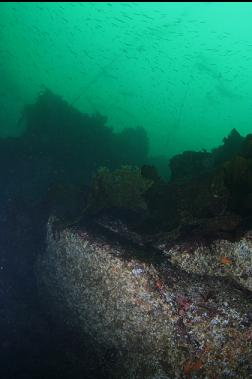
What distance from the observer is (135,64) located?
52406mm

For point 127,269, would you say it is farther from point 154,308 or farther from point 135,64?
point 135,64

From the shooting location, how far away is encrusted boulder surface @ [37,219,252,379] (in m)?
3.92

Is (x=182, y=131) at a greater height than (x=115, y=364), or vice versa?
(x=115, y=364)

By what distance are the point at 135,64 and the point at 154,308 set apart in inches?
2095

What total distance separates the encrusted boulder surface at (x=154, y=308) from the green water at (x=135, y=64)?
1386 cm

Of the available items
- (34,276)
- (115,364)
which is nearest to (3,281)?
(34,276)

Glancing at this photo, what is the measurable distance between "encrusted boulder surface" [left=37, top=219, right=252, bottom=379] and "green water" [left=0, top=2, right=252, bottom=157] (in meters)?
13.9

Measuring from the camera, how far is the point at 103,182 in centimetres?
550

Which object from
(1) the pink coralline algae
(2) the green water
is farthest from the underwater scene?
(2) the green water

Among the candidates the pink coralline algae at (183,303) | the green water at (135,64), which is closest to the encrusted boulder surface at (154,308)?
the pink coralline algae at (183,303)

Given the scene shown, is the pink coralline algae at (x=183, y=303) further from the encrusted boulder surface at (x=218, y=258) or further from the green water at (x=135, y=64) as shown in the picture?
the green water at (x=135, y=64)

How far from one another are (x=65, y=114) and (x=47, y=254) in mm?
10077

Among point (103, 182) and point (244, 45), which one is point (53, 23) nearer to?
point (244, 45)

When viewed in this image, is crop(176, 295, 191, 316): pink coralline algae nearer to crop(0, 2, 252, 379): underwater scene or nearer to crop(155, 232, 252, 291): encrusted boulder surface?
crop(0, 2, 252, 379): underwater scene
